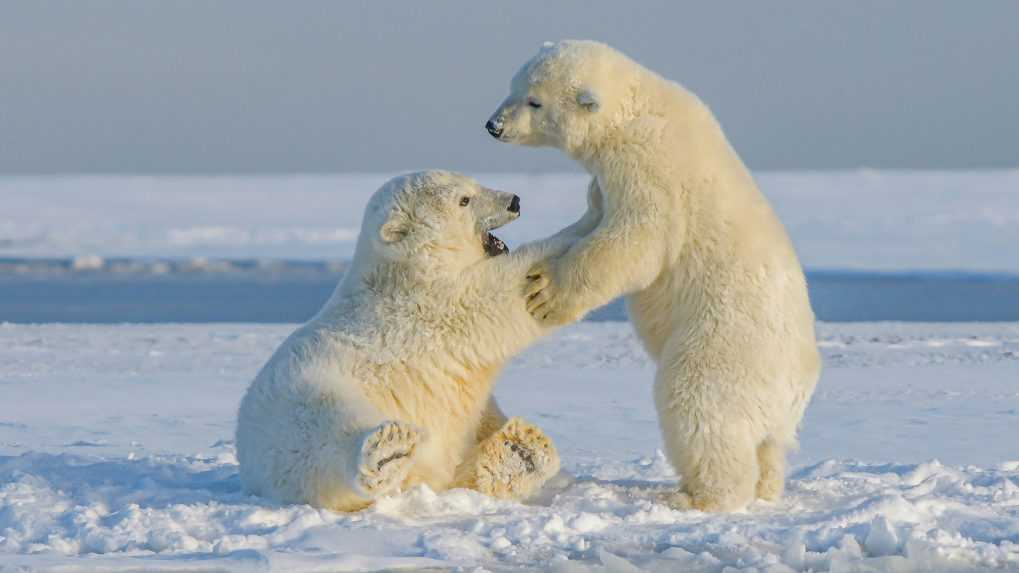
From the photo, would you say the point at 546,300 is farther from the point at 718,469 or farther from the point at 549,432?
the point at 549,432

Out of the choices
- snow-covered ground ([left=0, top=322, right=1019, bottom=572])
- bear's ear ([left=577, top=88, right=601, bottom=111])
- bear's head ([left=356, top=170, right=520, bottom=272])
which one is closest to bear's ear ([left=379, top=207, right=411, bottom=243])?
bear's head ([left=356, top=170, right=520, bottom=272])

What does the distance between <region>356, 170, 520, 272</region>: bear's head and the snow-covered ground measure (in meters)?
0.74

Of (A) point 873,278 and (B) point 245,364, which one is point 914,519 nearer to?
(B) point 245,364

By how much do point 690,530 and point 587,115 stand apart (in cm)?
135

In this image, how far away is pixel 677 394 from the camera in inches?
170

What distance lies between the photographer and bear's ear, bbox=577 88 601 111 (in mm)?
4539

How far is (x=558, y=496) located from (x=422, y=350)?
65cm

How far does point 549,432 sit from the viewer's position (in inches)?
261

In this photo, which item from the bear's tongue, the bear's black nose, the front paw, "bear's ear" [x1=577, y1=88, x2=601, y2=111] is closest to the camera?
the front paw

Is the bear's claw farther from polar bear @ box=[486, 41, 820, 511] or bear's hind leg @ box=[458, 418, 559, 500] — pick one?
polar bear @ box=[486, 41, 820, 511]

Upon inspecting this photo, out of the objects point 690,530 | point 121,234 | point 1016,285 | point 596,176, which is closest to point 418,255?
point 596,176

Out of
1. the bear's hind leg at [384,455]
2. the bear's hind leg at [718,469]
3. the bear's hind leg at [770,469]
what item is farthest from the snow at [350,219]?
the bear's hind leg at [384,455]

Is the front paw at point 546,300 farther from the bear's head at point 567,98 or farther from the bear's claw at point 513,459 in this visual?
the bear's head at point 567,98

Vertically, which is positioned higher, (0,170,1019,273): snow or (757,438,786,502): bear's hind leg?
(757,438,786,502): bear's hind leg
